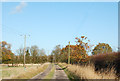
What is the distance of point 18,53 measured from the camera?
82.9 m

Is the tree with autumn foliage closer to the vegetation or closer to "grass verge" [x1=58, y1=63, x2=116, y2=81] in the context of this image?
the vegetation

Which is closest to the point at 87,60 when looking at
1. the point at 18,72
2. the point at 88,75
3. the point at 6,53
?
the point at 18,72

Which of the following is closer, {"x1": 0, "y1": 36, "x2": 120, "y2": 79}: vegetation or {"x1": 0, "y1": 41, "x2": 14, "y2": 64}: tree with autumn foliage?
{"x1": 0, "y1": 36, "x2": 120, "y2": 79}: vegetation

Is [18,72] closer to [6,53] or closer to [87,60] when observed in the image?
[87,60]

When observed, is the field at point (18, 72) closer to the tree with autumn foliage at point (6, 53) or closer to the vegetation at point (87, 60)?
the vegetation at point (87, 60)

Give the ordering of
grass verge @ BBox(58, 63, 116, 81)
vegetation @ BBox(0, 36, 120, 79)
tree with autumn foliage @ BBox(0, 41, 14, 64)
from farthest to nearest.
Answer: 1. tree with autumn foliage @ BBox(0, 41, 14, 64)
2. vegetation @ BBox(0, 36, 120, 79)
3. grass verge @ BBox(58, 63, 116, 81)

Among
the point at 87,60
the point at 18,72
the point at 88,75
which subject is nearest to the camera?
the point at 88,75

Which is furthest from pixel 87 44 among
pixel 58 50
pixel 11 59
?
pixel 58 50

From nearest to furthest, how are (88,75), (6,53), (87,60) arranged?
1. (88,75)
2. (87,60)
3. (6,53)

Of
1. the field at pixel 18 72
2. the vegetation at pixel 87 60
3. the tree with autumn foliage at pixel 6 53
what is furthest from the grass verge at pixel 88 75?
the tree with autumn foliage at pixel 6 53

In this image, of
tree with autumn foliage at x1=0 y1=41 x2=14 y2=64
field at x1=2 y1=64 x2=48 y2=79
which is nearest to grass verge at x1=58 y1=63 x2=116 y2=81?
field at x1=2 y1=64 x2=48 y2=79

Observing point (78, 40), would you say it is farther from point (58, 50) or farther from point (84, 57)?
point (58, 50)

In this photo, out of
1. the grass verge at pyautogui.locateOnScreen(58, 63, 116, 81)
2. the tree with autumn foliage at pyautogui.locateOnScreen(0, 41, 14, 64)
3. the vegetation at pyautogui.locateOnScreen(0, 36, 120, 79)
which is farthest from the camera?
the tree with autumn foliage at pyautogui.locateOnScreen(0, 41, 14, 64)

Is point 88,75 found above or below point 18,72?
above
